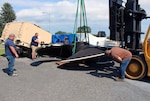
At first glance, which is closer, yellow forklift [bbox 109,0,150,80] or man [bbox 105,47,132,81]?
man [bbox 105,47,132,81]

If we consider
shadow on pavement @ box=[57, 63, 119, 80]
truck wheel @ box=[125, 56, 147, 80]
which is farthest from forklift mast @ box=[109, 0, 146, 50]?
truck wheel @ box=[125, 56, 147, 80]

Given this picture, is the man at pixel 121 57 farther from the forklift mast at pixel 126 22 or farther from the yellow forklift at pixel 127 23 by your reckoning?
the forklift mast at pixel 126 22

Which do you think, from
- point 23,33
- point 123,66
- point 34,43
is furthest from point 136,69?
point 23,33

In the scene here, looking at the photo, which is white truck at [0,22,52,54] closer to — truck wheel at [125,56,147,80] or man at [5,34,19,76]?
man at [5,34,19,76]

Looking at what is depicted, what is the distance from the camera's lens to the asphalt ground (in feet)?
26.5

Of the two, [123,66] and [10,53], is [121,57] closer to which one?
[123,66]

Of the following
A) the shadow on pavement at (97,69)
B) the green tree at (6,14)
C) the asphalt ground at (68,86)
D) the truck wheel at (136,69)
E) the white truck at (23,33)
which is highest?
the green tree at (6,14)

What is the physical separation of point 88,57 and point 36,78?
228 cm

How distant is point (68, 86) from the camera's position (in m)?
9.40

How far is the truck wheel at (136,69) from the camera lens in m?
10.5

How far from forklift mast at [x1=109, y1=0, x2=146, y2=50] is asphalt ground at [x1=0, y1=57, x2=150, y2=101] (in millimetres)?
1423

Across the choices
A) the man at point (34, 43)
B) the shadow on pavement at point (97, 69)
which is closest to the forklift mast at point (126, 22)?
the shadow on pavement at point (97, 69)

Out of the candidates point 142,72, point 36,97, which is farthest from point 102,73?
point 36,97

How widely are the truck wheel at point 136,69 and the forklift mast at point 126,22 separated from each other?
186 cm
